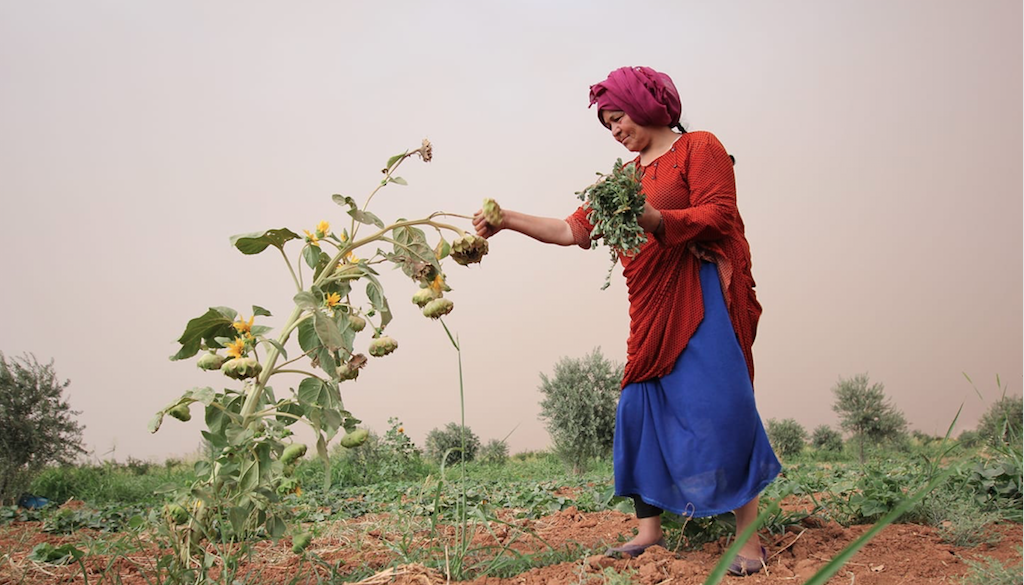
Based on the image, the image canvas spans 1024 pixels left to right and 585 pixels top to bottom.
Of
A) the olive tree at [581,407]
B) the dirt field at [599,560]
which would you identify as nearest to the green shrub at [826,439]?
the olive tree at [581,407]

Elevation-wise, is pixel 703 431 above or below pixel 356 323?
below

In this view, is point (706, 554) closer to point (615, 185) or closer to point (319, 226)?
point (615, 185)

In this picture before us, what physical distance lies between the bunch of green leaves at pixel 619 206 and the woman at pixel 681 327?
2.8 inches

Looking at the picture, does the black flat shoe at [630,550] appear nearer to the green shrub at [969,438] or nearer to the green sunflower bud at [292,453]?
the green sunflower bud at [292,453]

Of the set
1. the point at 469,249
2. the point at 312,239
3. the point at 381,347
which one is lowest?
the point at 381,347

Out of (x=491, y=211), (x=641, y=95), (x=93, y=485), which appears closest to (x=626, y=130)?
(x=641, y=95)

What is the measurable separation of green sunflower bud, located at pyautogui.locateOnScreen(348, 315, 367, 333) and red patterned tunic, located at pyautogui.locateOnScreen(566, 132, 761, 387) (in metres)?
0.91

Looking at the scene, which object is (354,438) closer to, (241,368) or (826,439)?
(241,368)

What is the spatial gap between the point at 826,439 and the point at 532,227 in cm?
848

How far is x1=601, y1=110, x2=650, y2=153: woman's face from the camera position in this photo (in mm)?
2938

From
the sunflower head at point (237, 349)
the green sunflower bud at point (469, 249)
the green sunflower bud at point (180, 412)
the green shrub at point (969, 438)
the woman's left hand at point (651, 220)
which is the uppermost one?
the woman's left hand at point (651, 220)

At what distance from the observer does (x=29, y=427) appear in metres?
6.16

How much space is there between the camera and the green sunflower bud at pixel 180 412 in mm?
2381

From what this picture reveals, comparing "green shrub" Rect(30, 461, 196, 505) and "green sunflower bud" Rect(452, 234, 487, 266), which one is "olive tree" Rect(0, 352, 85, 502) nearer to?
"green shrub" Rect(30, 461, 196, 505)
